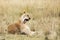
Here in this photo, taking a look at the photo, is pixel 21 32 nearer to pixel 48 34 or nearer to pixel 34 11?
pixel 48 34

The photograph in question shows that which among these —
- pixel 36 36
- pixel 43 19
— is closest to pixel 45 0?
pixel 43 19

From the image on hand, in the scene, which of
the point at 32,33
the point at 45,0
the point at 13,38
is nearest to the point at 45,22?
the point at 32,33

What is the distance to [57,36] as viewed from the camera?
21.0 feet

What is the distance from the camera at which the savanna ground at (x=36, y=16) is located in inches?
252

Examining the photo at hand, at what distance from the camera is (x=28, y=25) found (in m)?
7.13

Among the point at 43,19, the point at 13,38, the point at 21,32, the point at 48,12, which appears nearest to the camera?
the point at 13,38

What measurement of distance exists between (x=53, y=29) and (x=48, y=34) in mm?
384

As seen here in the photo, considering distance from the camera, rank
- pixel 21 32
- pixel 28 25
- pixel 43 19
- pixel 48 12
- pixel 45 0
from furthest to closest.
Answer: pixel 45 0, pixel 48 12, pixel 43 19, pixel 28 25, pixel 21 32

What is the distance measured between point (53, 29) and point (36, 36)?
61cm

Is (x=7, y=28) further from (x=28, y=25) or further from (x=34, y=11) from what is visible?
(x=34, y=11)

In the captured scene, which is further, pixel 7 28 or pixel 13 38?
pixel 7 28

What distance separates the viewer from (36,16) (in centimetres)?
791

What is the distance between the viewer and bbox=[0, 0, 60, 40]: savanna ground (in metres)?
6.41

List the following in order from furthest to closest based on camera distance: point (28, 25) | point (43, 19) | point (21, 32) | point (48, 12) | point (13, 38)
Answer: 1. point (48, 12)
2. point (43, 19)
3. point (28, 25)
4. point (21, 32)
5. point (13, 38)
